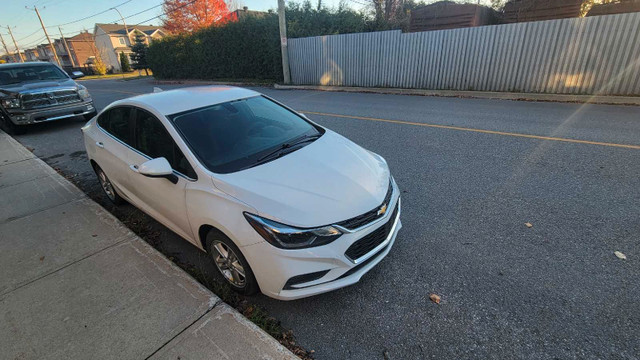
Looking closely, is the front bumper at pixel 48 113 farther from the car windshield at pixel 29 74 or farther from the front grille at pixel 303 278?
the front grille at pixel 303 278

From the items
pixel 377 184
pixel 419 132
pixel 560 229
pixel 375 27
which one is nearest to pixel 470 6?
pixel 375 27

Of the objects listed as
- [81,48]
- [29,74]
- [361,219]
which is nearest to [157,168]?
[361,219]

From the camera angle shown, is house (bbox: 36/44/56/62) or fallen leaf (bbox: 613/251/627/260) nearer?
fallen leaf (bbox: 613/251/627/260)

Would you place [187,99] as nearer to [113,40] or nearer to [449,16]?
[449,16]

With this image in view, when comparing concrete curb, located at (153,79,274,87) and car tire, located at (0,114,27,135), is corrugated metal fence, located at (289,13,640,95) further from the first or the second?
car tire, located at (0,114,27,135)

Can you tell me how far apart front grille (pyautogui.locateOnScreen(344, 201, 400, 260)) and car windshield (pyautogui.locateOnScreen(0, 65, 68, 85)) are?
11094 millimetres

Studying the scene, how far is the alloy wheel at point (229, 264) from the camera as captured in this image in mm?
2570

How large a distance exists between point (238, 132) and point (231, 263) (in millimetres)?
1279

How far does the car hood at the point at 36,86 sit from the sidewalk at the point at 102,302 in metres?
6.20

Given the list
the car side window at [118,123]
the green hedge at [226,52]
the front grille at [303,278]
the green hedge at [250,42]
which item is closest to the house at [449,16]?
the green hedge at [250,42]

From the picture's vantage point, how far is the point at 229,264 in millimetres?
2631

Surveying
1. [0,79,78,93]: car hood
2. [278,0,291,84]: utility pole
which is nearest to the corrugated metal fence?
[278,0,291,84]: utility pole

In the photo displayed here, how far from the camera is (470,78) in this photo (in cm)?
1167

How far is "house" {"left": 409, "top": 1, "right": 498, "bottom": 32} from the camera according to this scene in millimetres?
15375
